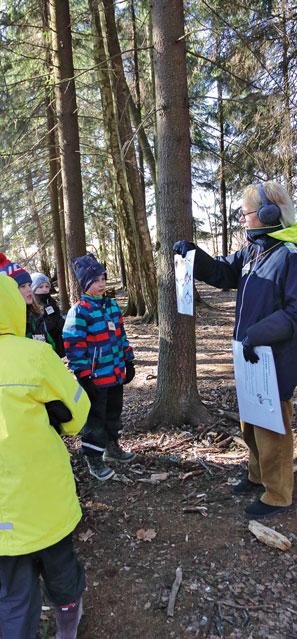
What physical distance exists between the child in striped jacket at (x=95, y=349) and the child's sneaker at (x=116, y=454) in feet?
0.57

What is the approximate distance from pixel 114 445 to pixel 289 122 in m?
7.46

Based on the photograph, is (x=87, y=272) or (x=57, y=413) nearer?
(x=57, y=413)

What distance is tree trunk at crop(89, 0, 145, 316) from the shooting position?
10.6m

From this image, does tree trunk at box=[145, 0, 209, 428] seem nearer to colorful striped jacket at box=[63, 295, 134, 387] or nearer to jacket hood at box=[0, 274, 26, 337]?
colorful striped jacket at box=[63, 295, 134, 387]

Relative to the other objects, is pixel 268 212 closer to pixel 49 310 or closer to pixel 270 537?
pixel 270 537

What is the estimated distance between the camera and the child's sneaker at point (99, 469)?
150 inches

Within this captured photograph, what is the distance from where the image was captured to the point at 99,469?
151 inches

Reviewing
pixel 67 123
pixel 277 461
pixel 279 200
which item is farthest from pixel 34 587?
pixel 67 123

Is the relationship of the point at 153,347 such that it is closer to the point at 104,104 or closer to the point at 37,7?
the point at 104,104

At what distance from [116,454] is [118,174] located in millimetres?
8527

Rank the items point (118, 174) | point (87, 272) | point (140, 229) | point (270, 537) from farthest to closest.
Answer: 1. point (140, 229)
2. point (118, 174)
3. point (87, 272)
4. point (270, 537)

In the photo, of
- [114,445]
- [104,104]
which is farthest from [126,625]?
[104,104]

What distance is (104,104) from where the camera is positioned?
427 inches

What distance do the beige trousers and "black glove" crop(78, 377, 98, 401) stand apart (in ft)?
4.42
